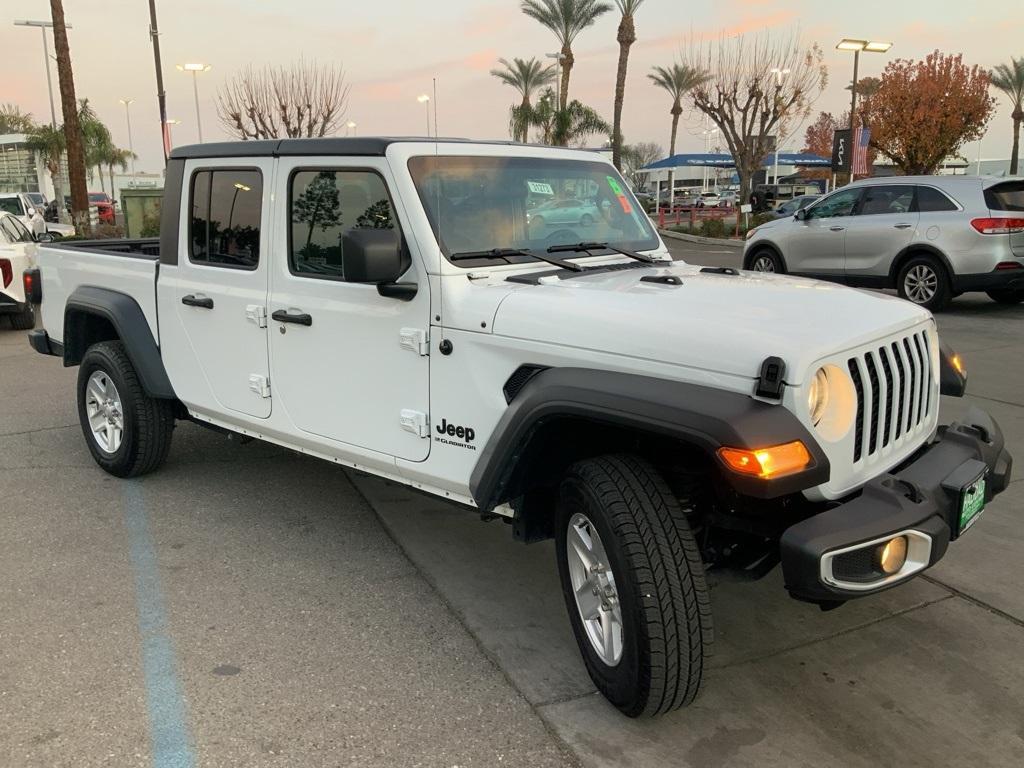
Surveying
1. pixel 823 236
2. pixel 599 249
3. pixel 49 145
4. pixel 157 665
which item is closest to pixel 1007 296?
pixel 823 236

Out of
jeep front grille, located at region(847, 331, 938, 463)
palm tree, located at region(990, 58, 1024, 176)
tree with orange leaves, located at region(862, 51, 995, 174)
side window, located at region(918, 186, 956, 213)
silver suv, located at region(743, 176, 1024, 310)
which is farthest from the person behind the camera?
palm tree, located at region(990, 58, 1024, 176)

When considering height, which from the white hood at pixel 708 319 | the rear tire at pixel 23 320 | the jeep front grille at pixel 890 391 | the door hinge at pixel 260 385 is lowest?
the rear tire at pixel 23 320

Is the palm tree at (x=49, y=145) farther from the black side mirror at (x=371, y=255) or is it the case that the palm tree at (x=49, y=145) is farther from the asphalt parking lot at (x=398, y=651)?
the black side mirror at (x=371, y=255)

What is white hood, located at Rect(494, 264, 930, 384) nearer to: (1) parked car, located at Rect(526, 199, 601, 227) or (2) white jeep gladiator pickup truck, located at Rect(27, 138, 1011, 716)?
(2) white jeep gladiator pickup truck, located at Rect(27, 138, 1011, 716)

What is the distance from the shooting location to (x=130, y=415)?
16.3 feet

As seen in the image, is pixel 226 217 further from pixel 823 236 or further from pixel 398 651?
pixel 823 236

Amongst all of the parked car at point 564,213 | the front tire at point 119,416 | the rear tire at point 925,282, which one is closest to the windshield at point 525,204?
the parked car at point 564,213

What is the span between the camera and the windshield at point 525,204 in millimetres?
3496

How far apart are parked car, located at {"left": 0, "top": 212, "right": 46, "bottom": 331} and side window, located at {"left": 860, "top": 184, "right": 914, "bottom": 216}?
1058 centimetres

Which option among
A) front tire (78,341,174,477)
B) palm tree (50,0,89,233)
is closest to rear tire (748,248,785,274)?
front tire (78,341,174,477)

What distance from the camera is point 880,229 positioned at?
11.4m

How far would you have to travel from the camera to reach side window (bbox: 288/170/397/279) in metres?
3.57

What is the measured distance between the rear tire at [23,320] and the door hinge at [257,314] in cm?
879

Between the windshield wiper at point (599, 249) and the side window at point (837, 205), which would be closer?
the windshield wiper at point (599, 249)
